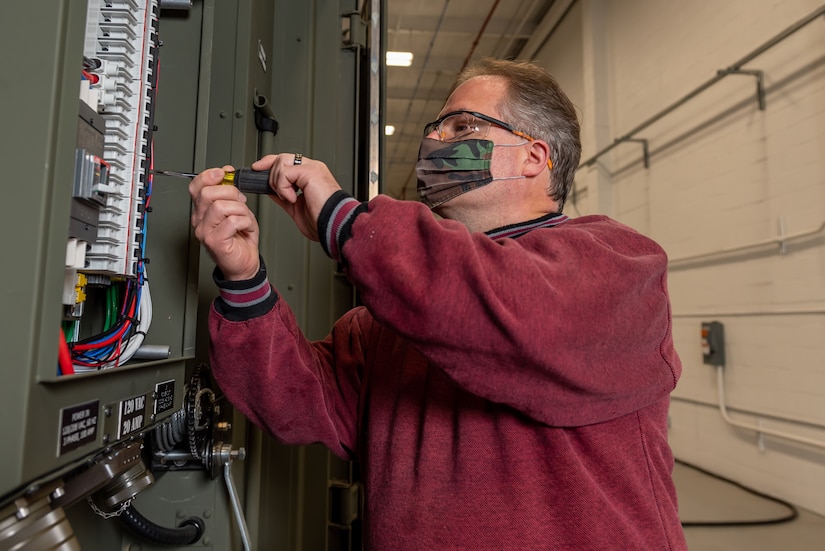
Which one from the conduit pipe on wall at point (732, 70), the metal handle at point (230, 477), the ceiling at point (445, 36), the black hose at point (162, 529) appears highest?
the ceiling at point (445, 36)

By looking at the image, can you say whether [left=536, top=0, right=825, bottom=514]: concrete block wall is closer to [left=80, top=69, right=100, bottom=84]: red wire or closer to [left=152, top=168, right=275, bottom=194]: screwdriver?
[left=152, top=168, right=275, bottom=194]: screwdriver

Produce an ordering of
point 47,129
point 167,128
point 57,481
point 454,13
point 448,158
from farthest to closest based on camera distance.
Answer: point 454,13 < point 448,158 < point 167,128 < point 57,481 < point 47,129

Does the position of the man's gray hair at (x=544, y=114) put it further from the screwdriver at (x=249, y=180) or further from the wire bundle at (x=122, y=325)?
the wire bundle at (x=122, y=325)

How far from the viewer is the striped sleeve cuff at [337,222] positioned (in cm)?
70

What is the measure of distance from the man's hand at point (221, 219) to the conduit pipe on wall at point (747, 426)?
2.74m

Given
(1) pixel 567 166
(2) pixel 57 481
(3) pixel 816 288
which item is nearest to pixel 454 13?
(3) pixel 816 288

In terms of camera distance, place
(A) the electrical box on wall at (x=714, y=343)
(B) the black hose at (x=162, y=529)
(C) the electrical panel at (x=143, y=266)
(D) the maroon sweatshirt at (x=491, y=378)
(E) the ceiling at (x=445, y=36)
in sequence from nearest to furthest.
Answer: (C) the electrical panel at (x=143, y=266) → (D) the maroon sweatshirt at (x=491, y=378) → (B) the black hose at (x=162, y=529) → (A) the electrical box on wall at (x=714, y=343) → (E) the ceiling at (x=445, y=36)

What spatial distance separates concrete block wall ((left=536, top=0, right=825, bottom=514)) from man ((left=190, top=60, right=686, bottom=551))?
7.27 ft

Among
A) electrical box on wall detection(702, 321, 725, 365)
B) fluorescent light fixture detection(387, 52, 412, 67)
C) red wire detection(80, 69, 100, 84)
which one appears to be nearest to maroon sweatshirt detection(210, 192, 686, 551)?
red wire detection(80, 69, 100, 84)

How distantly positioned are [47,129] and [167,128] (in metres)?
0.47

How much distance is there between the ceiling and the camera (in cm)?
472

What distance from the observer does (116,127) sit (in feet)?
2.28

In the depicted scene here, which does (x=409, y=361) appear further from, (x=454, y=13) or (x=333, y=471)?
(x=454, y=13)

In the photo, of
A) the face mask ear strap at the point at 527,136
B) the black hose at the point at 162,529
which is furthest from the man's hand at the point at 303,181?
the black hose at the point at 162,529
